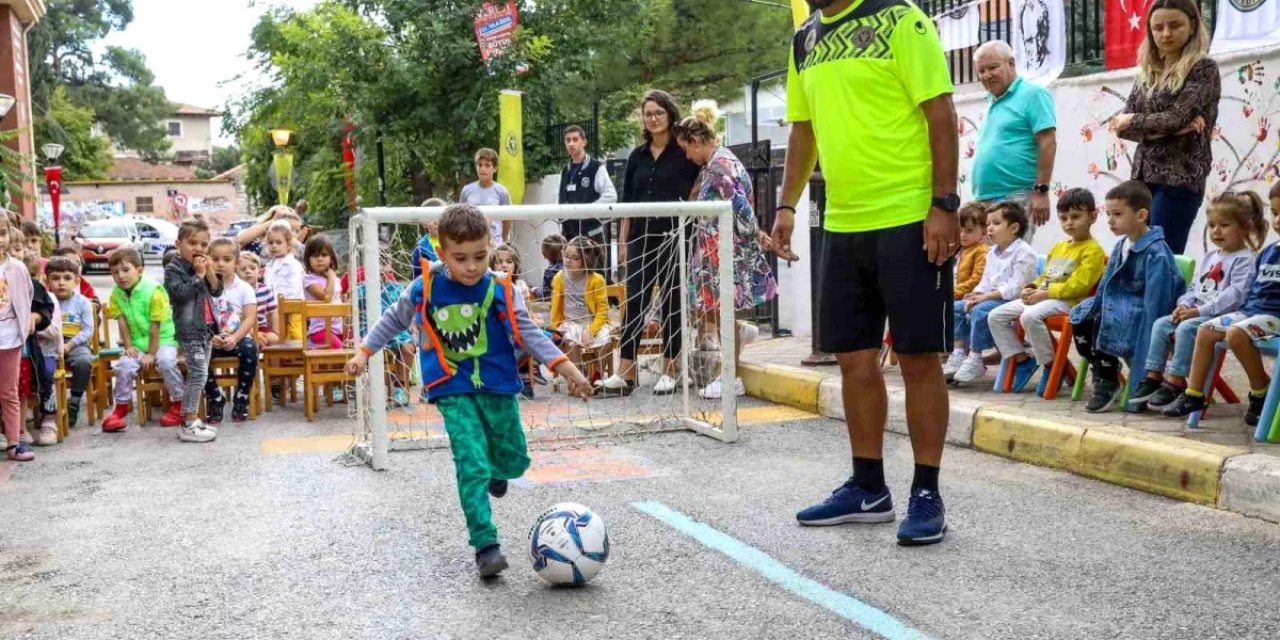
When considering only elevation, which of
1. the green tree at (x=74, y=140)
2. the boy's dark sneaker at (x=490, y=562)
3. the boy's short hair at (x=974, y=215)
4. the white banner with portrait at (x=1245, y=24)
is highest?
the green tree at (x=74, y=140)

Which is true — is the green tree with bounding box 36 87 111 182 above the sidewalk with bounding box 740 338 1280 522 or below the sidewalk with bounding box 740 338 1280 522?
above

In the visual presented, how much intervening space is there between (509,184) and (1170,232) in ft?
43.3

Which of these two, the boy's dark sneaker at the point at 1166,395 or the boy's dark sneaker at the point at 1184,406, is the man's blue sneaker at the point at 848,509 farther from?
the boy's dark sneaker at the point at 1166,395

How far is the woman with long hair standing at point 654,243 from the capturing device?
344 inches

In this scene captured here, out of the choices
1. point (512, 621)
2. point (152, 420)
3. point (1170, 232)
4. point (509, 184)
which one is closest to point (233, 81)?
point (509, 184)

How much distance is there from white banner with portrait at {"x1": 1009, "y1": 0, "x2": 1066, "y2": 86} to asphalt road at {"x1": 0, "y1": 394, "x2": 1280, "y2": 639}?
14.4ft

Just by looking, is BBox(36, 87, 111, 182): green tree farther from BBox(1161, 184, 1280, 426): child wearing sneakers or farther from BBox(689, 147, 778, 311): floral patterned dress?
BBox(1161, 184, 1280, 426): child wearing sneakers

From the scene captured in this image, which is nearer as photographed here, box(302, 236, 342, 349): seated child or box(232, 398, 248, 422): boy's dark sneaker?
box(232, 398, 248, 422): boy's dark sneaker

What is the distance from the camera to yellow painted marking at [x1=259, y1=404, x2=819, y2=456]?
7.66 m

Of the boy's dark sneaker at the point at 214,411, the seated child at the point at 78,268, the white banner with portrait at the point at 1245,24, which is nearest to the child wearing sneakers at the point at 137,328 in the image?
the boy's dark sneaker at the point at 214,411

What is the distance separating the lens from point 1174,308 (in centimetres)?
673

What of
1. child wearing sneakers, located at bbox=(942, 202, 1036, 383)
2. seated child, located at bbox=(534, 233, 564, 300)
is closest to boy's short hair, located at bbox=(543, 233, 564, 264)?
seated child, located at bbox=(534, 233, 564, 300)

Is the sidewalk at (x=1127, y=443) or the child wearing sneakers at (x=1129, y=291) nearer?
the sidewalk at (x=1127, y=443)

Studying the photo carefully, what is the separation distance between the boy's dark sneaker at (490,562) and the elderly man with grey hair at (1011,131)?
14.7 ft
